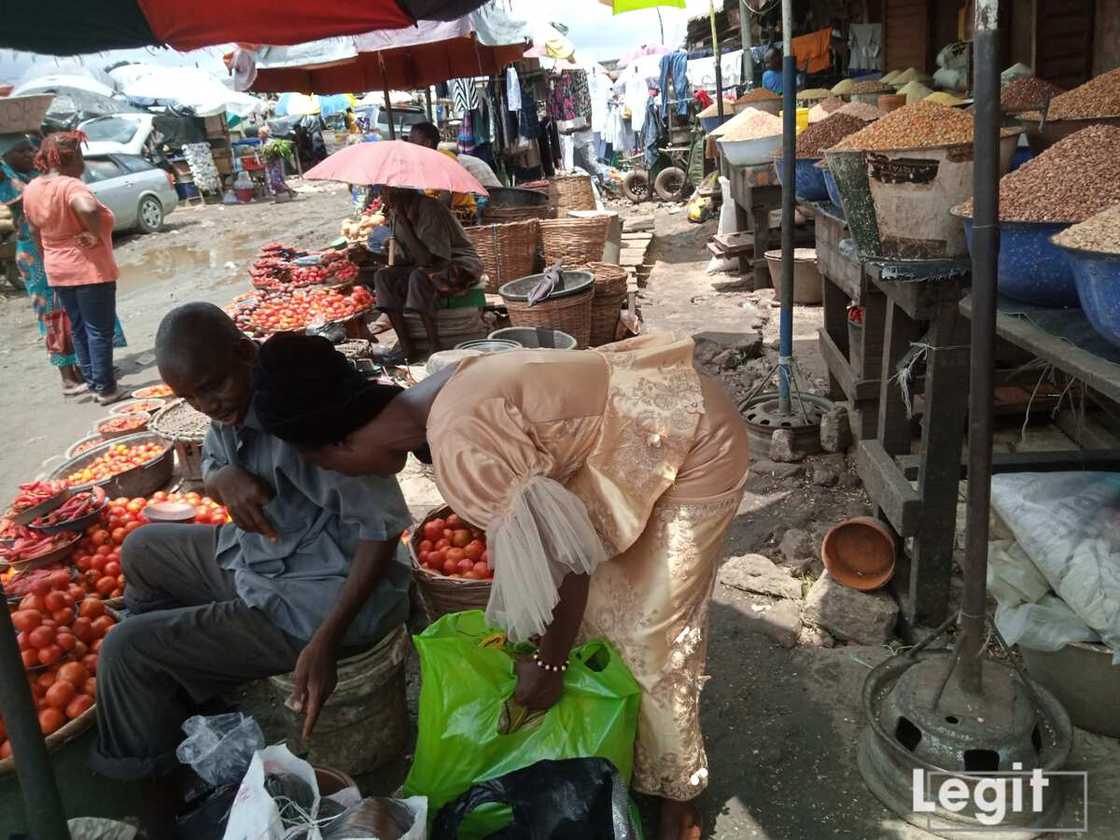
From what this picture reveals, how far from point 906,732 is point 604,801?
99 cm

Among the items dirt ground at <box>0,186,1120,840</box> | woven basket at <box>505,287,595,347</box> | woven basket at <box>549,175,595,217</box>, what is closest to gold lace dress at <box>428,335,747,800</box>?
dirt ground at <box>0,186,1120,840</box>

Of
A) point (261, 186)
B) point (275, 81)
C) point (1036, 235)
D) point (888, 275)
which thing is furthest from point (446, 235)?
point (261, 186)

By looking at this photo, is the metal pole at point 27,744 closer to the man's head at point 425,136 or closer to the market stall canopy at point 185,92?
the man's head at point 425,136

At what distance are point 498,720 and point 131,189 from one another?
1529cm

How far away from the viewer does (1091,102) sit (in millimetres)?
2605

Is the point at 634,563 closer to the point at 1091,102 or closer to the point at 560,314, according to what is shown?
the point at 1091,102

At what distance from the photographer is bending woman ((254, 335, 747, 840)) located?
1.61m

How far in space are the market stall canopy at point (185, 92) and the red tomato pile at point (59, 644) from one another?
67.3ft

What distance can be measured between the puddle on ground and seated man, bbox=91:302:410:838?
31.1ft

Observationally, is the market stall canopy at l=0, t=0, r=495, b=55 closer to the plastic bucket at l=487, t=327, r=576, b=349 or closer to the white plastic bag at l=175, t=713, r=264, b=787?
the white plastic bag at l=175, t=713, r=264, b=787

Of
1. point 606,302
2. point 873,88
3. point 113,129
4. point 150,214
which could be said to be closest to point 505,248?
point 606,302

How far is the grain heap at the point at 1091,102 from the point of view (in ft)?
8.31

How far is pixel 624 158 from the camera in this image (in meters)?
18.9

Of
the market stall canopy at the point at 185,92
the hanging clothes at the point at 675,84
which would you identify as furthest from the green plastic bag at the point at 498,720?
the market stall canopy at the point at 185,92
